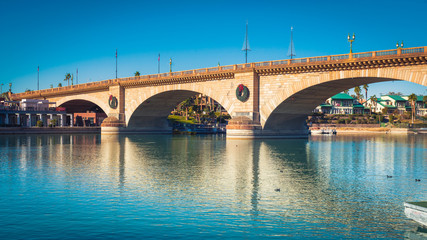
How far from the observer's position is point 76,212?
58.9ft

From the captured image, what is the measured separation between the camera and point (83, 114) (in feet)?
392

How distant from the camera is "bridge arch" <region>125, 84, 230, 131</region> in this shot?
77713 millimetres

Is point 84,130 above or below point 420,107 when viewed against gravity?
below

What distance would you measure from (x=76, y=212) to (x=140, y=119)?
73.3 metres

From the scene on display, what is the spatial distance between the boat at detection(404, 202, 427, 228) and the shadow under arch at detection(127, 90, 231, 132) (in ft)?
214

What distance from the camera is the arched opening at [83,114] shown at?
11586 centimetres

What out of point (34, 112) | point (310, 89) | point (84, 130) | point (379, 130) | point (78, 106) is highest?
point (310, 89)

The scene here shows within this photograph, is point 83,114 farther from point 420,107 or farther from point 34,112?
point 420,107

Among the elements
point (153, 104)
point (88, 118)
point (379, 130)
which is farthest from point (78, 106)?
point (379, 130)

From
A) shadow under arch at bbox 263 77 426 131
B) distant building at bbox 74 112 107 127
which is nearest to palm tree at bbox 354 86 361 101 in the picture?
distant building at bbox 74 112 107 127

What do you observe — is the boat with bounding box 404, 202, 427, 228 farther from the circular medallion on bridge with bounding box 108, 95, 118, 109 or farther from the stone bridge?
the circular medallion on bridge with bounding box 108, 95, 118, 109

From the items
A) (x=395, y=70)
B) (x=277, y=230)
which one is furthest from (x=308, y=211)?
(x=395, y=70)

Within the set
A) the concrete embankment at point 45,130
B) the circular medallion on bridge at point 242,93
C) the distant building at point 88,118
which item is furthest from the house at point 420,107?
the circular medallion on bridge at point 242,93

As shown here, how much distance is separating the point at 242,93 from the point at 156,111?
112ft
